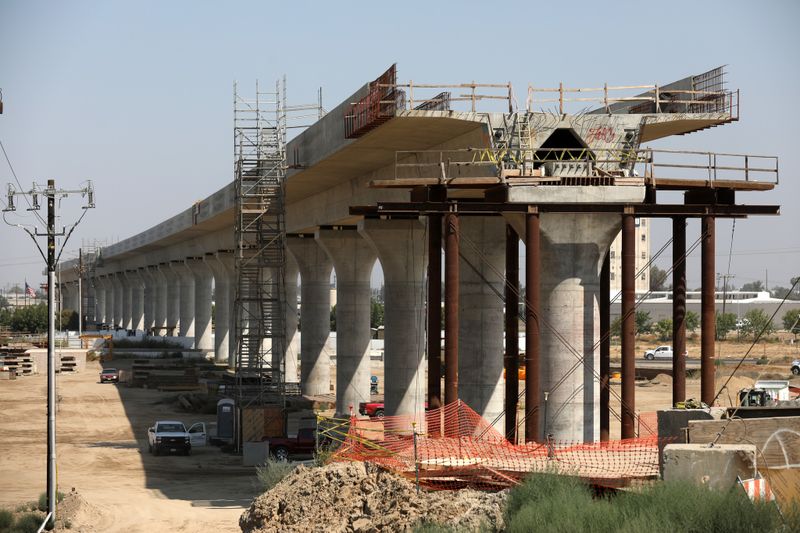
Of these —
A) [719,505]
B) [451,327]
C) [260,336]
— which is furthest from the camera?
[260,336]

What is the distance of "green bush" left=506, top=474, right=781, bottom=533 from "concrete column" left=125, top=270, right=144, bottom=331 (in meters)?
150

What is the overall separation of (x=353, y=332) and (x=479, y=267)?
19.1m

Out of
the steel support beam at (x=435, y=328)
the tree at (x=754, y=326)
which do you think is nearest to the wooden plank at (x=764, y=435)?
the steel support beam at (x=435, y=328)

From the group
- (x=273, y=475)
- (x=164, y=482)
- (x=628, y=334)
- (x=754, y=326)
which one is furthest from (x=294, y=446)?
(x=754, y=326)

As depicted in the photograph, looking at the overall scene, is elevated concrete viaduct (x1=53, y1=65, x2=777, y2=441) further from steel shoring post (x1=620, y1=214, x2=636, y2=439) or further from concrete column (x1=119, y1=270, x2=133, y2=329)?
concrete column (x1=119, y1=270, x2=133, y2=329)

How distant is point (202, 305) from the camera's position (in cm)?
12006

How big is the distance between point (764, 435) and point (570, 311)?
12.3 meters

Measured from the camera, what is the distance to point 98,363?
103 metres

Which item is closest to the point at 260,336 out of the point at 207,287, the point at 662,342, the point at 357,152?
the point at 357,152

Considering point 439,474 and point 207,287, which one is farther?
point 207,287

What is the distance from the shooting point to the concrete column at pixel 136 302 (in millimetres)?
165375

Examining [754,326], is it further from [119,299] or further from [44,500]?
[44,500]

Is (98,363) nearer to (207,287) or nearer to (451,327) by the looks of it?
(207,287)

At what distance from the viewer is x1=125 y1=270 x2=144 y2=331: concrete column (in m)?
165
